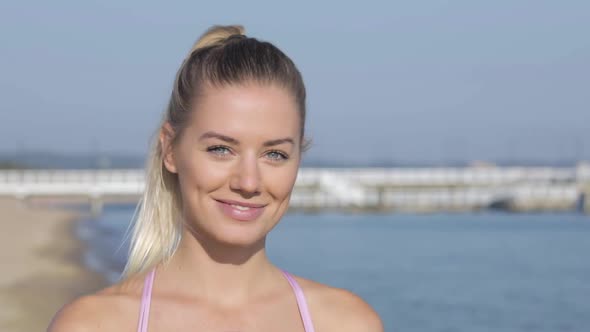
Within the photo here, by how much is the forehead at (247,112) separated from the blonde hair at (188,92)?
2cm

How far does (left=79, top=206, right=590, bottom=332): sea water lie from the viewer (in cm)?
1730

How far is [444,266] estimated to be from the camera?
2519 cm

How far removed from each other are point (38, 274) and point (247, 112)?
18582 mm

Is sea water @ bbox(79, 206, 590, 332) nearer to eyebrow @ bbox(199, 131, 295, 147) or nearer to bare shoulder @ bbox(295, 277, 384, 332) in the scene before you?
bare shoulder @ bbox(295, 277, 384, 332)

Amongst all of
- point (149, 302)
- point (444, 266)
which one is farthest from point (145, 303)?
point (444, 266)

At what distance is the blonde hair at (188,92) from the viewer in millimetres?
2312

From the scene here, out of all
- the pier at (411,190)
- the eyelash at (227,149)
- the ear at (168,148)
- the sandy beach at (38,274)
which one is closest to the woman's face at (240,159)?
the eyelash at (227,149)

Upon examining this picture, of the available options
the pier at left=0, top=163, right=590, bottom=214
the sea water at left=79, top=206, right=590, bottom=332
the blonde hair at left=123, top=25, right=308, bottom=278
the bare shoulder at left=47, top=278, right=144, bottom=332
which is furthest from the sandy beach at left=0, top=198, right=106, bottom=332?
the pier at left=0, top=163, right=590, bottom=214

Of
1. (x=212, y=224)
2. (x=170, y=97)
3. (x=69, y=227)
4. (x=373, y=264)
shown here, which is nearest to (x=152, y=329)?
(x=212, y=224)

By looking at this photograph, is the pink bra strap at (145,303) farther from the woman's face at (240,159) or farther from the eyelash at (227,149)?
the eyelash at (227,149)

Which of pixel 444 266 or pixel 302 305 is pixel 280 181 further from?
pixel 444 266

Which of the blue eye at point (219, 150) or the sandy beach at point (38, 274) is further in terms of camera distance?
the sandy beach at point (38, 274)

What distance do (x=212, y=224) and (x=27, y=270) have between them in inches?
761

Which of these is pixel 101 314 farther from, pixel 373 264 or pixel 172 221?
pixel 373 264
